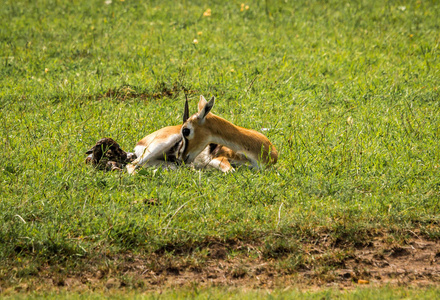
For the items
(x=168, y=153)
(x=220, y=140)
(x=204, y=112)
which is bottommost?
(x=168, y=153)

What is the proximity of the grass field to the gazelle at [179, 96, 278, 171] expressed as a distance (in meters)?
0.23

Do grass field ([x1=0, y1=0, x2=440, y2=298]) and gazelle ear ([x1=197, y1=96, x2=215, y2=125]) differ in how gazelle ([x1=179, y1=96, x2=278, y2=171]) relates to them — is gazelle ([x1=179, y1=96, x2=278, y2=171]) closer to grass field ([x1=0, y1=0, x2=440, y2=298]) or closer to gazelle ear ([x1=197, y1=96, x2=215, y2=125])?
gazelle ear ([x1=197, y1=96, x2=215, y2=125])

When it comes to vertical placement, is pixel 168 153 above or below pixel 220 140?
below

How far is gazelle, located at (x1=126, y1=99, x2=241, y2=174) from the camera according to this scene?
6441 mm

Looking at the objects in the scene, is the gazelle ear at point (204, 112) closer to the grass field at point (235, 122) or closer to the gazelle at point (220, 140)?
the gazelle at point (220, 140)

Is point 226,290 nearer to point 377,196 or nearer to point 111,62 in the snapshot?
point 377,196

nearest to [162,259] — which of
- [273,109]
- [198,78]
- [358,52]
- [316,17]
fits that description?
[273,109]

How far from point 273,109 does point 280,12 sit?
546 centimetres

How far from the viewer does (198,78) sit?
967 centimetres

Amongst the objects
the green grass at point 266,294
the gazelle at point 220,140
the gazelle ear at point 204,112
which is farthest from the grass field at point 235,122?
the gazelle ear at point 204,112

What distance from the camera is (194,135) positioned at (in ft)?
20.8

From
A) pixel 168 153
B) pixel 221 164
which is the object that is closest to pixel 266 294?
pixel 221 164

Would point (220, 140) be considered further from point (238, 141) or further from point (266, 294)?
point (266, 294)

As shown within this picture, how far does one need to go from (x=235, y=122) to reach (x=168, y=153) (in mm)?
1526
